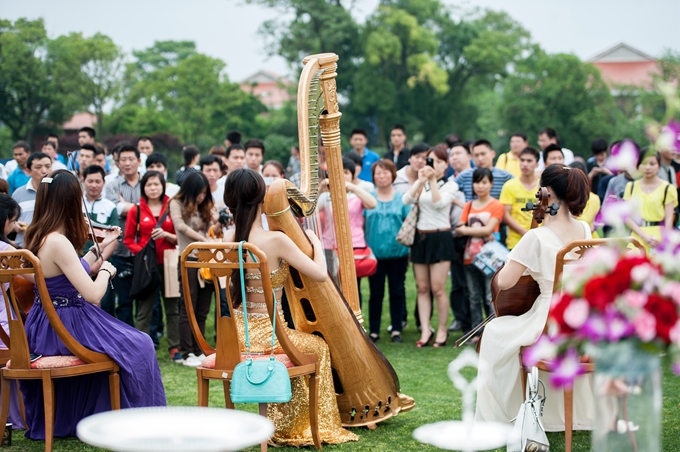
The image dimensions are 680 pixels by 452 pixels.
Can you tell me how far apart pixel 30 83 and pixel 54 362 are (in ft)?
82.8

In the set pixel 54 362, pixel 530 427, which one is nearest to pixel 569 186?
pixel 530 427

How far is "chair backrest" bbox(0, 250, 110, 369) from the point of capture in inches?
137

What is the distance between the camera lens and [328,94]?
4.14m

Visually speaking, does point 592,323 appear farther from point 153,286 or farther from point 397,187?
point 397,187

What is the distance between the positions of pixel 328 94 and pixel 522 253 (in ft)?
4.17

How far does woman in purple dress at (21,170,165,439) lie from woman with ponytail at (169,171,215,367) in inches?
78.2

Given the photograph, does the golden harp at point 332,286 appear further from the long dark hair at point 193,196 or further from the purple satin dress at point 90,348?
the long dark hair at point 193,196

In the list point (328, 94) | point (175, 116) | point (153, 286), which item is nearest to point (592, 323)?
point (328, 94)

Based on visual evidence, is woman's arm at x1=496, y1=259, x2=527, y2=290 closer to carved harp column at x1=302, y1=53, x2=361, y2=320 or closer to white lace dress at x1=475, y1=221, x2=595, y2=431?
white lace dress at x1=475, y1=221, x2=595, y2=431

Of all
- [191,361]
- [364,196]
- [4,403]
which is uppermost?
[364,196]

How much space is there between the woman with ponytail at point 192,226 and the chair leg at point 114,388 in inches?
87.5

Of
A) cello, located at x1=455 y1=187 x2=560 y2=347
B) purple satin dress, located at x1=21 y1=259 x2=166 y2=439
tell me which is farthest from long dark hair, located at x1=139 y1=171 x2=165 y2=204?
cello, located at x1=455 y1=187 x2=560 y2=347

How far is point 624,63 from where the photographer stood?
64625 millimetres

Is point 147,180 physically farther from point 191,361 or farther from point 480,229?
point 480,229
